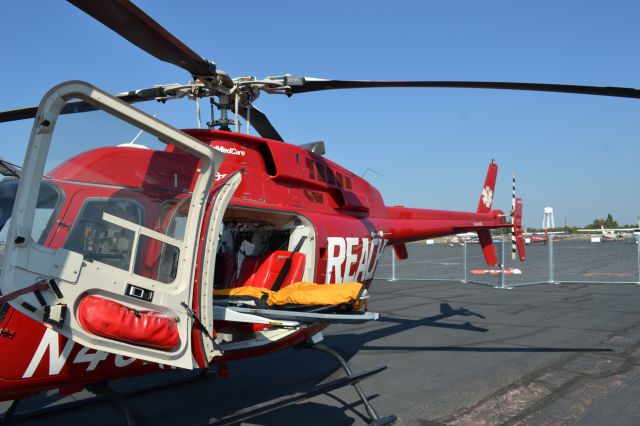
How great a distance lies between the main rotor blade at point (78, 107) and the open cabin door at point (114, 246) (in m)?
0.11

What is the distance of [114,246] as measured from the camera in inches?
141

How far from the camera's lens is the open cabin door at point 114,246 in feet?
10.1

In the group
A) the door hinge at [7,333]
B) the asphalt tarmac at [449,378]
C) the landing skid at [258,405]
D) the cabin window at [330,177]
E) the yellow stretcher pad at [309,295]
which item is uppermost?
the cabin window at [330,177]

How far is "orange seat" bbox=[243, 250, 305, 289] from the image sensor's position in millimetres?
5570

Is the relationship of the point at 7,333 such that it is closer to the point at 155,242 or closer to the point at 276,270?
the point at 155,242

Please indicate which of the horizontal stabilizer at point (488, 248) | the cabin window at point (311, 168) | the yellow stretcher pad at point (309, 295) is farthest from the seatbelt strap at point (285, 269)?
the horizontal stabilizer at point (488, 248)

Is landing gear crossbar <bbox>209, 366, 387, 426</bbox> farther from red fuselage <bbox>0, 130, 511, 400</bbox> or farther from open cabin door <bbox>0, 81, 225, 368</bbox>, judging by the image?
open cabin door <bbox>0, 81, 225, 368</bbox>

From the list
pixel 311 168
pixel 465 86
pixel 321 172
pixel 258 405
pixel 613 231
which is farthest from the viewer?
pixel 613 231

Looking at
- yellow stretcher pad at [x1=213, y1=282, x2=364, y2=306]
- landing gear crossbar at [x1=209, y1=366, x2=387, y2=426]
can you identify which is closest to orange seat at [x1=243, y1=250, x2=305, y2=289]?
yellow stretcher pad at [x1=213, y1=282, x2=364, y2=306]

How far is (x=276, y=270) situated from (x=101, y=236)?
2375 mm

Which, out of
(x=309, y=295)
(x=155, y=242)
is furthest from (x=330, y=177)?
(x=155, y=242)

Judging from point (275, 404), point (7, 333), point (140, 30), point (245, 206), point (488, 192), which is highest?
point (140, 30)

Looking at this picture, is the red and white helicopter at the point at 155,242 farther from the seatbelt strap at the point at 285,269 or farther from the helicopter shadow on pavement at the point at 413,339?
the helicopter shadow on pavement at the point at 413,339

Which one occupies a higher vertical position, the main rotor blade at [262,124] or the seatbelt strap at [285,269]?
the main rotor blade at [262,124]
